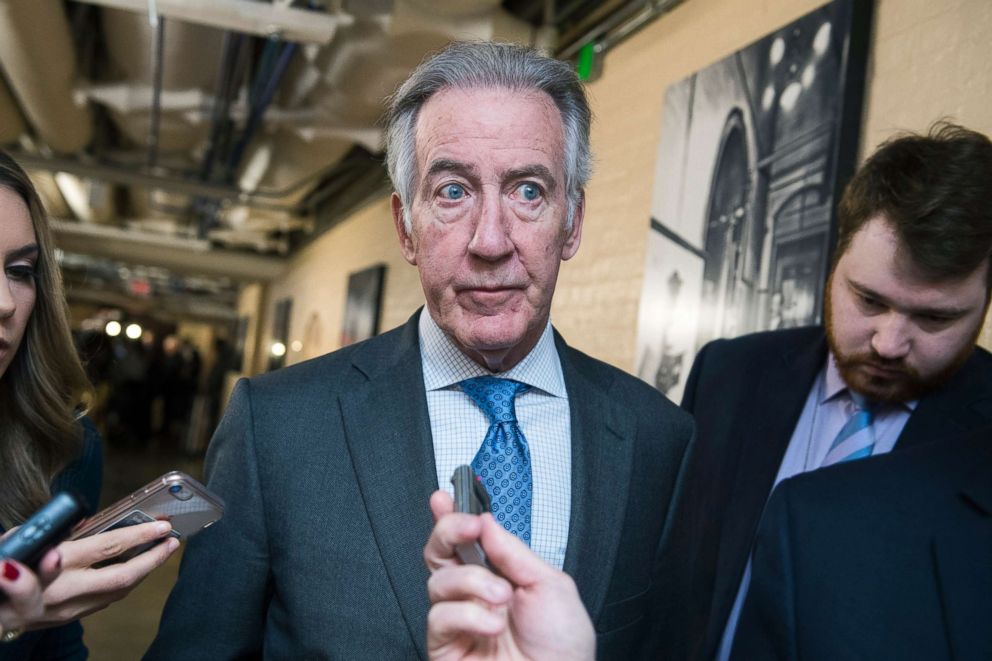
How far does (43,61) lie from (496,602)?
572 cm

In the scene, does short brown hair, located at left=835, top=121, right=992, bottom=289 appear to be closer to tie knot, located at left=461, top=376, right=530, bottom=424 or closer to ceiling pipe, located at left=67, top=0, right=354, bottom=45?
tie knot, located at left=461, top=376, right=530, bottom=424

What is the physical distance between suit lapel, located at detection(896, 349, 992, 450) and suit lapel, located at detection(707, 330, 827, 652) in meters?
0.30

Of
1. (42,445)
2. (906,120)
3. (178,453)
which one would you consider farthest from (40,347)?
(178,453)

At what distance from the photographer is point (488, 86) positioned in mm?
1484

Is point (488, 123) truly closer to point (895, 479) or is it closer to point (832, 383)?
point (895, 479)

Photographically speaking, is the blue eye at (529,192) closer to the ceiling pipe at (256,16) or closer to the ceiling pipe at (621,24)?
the ceiling pipe at (621,24)

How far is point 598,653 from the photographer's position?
1426 mm

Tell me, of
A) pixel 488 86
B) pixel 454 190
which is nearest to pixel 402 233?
pixel 454 190

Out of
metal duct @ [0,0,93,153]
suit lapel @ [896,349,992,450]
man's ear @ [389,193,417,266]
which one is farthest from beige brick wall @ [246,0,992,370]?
metal duct @ [0,0,93,153]

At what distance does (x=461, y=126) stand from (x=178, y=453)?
41.0 feet

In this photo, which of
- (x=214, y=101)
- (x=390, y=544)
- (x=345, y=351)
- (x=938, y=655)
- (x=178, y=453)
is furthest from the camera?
(x=178, y=453)

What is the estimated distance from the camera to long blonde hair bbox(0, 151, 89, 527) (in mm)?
1661

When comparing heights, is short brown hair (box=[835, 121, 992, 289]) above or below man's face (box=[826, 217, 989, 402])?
above

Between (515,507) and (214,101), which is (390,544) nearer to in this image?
(515,507)
